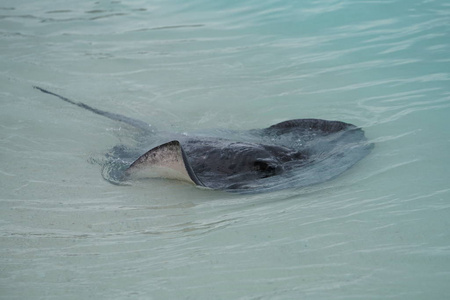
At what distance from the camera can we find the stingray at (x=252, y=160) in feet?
14.2

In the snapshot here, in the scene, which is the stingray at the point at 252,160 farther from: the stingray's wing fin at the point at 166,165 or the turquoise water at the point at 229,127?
the turquoise water at the point at 229,127

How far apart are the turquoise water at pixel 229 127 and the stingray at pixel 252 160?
0.12m

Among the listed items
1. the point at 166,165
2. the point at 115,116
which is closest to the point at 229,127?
the point at 115,116

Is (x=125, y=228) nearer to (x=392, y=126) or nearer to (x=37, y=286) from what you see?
(x=37, y=286)

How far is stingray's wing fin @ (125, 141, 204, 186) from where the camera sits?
412 centimetres

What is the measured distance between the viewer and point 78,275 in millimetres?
3285

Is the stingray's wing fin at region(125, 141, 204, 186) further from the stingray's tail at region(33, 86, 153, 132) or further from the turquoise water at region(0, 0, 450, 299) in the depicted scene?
the stingray's tail at region(33, 86, 153, 132)

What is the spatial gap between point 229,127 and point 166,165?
85.8 inches

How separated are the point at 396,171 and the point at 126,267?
2.41 m

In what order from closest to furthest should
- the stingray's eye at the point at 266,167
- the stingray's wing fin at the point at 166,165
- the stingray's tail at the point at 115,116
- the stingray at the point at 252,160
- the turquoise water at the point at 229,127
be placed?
the turquoise water at the point at 229,127
the stingray's wing fin at the point at 166,165
the stingray at the point at 252,160
the stingray's eye at the point at 266,167
the stingray's tail at the point at 115,116

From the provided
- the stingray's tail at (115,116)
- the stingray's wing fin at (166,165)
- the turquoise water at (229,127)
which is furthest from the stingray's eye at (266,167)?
the stingray's tail at (115,116)

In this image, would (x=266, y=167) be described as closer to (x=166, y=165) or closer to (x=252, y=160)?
(x=252, y=160)

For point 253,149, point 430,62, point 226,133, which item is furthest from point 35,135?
point 430,62

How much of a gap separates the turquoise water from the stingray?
0.40 ft
